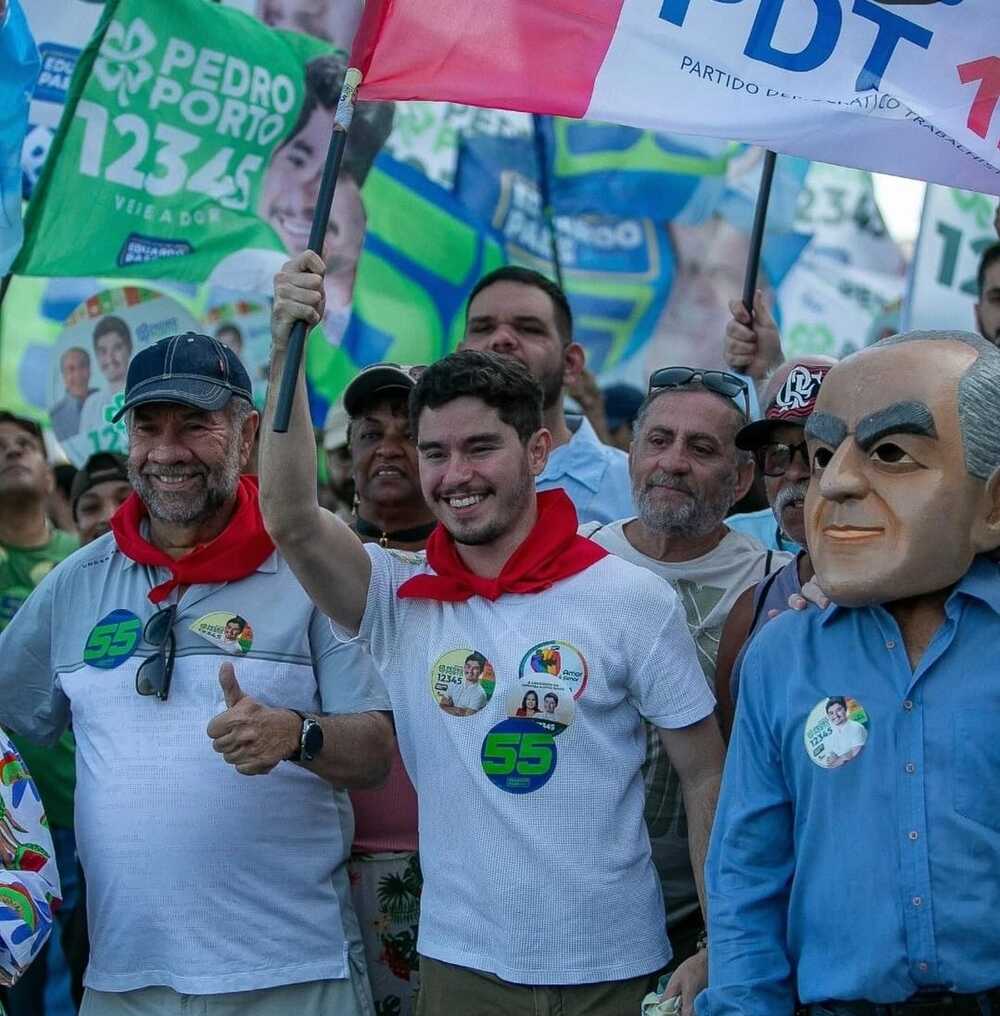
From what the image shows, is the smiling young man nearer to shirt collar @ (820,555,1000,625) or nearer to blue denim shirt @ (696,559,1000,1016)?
blue denim shirt @ (696,559,1000,1016)

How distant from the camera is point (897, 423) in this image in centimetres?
286

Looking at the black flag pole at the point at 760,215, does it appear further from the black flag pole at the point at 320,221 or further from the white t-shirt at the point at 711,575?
the black flag pole at the point at 320,221

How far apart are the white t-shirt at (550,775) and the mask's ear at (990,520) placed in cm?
87

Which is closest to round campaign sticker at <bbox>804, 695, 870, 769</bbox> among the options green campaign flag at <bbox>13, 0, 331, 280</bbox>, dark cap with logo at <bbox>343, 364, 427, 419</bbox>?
dark cap with logo at <bbox>343, 364, 427, 419</bbox>

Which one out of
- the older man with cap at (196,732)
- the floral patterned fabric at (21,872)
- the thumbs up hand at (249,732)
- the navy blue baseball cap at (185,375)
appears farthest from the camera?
the navy blue baseball cap at (185,375)

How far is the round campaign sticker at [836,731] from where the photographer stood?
2.84 m

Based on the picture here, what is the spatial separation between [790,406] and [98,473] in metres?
3.15

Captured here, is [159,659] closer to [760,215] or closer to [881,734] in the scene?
A: [881,734]

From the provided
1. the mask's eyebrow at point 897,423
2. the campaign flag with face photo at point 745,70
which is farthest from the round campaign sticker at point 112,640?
the mask's eyebrow at point 897,423

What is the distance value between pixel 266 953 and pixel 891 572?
5.99 ft

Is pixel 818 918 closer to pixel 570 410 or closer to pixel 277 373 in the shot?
pixel 277 373

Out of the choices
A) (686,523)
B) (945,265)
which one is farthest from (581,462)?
(945,265)

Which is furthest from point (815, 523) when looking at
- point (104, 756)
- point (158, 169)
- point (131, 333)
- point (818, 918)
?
point (131, 333)

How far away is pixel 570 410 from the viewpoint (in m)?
5.99
